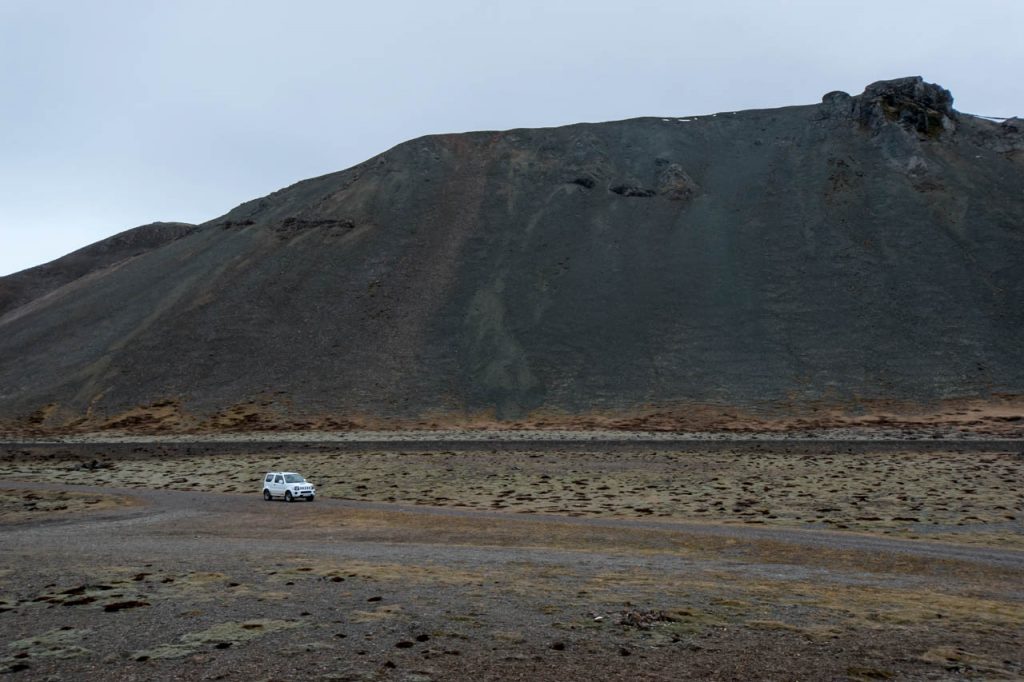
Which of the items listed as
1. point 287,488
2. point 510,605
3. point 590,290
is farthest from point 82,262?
point 510,605

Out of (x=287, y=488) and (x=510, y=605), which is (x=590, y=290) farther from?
(x=510, y=605)

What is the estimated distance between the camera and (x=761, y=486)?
1336 inches

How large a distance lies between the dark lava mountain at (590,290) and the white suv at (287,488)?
2282 centimetres

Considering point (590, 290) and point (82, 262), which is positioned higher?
point (82, 262)

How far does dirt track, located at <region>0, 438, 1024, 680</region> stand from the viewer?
9.98 metres

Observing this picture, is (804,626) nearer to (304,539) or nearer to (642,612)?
(642,612)

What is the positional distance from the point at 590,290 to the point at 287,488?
41.0m

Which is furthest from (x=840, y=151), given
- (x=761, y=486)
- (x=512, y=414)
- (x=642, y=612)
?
(x=642, y=612)

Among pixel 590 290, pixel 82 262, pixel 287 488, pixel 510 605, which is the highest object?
pixel 82 262

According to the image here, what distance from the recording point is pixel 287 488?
33.9 m

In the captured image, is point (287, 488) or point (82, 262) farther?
point (82, 262)

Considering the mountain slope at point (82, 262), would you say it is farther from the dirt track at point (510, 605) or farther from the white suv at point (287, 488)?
the dirt track at point (510, 605)

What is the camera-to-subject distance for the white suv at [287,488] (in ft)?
111

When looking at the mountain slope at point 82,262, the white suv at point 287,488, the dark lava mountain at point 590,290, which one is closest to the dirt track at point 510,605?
the white suv at point 287,488
